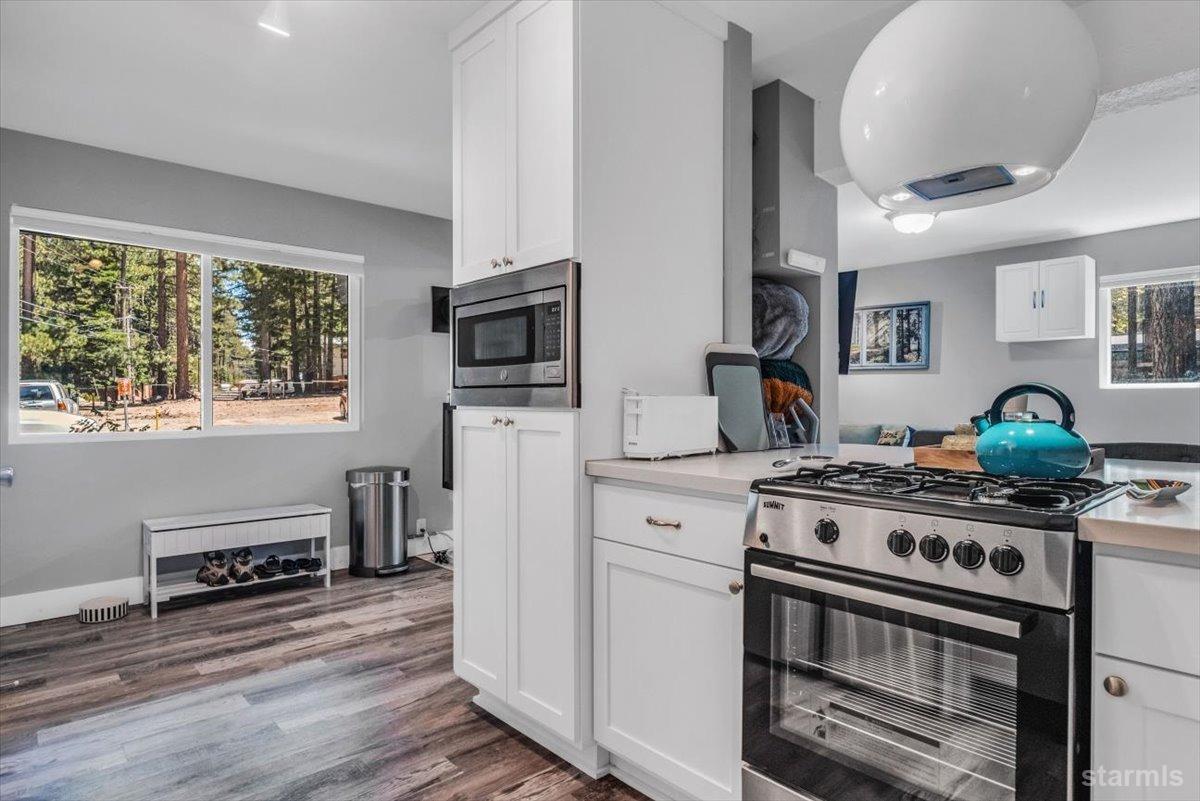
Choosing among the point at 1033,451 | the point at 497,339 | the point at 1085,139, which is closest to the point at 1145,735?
the point at 1033,451

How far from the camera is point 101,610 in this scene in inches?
131

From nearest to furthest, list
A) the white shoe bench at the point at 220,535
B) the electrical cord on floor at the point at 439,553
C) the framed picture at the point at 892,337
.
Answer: the white shoe bench at the point at 220,535 < the electrical cord on floor at the point at 439,553 < the framed picture at the point at 892,337

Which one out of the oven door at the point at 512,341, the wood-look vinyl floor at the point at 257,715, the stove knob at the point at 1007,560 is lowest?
the wood-look vinyl floor at the point at 257,715

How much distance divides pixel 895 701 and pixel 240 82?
3.13 meters

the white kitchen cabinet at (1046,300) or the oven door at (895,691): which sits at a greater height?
the white kitchen cabinet at (1046,300)

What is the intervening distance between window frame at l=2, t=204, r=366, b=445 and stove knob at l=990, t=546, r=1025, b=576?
3.99 m

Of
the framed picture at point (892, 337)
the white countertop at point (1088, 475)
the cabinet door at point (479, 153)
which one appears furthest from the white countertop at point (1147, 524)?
the framed picture at point (892, 337)

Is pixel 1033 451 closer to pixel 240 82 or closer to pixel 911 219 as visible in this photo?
pixel 911 219

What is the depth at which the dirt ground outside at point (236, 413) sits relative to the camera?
3734 mm

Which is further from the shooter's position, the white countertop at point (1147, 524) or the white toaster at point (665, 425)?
the white toaster at point (665, 425)

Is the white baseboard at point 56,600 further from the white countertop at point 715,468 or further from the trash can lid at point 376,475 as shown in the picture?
the white countertop at point 715,468

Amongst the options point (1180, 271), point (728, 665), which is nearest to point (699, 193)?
point (728, 665)

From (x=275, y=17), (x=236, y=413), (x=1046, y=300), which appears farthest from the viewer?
(x=1046, y=300)

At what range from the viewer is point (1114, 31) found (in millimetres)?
2035
